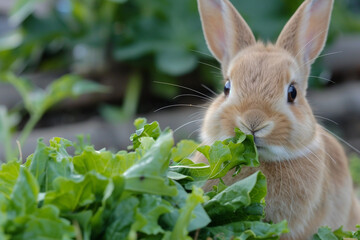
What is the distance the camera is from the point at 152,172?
1.59 m

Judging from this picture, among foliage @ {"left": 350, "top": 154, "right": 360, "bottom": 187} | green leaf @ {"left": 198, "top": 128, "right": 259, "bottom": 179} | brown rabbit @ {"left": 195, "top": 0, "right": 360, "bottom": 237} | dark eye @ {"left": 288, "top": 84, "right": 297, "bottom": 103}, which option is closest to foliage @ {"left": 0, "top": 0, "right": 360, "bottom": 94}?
foliage @ {"left": 350, "top": 154, "right": 360, "bottom": 187}

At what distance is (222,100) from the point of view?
2553 mm

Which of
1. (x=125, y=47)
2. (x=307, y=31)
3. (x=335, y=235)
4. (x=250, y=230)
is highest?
(x=307, y=31)

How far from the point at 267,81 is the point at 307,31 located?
26.9 inches

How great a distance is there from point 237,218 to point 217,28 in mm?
1429

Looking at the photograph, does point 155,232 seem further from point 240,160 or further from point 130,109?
point 130,109

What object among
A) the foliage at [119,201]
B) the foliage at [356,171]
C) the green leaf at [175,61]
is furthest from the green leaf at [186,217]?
the green leaf at [175,61]

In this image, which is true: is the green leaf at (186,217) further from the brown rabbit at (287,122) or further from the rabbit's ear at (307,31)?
the rabbit's ear at (307,31)

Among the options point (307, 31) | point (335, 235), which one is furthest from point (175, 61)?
point (335, 235)

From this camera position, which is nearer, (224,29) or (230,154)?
(230,154)

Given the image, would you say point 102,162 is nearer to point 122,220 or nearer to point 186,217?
point 122,220

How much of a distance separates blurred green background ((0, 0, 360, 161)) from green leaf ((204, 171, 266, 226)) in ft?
12.3

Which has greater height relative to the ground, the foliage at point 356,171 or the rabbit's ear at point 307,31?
the rabbit's ear at point 307,31

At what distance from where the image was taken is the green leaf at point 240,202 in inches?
71.8
